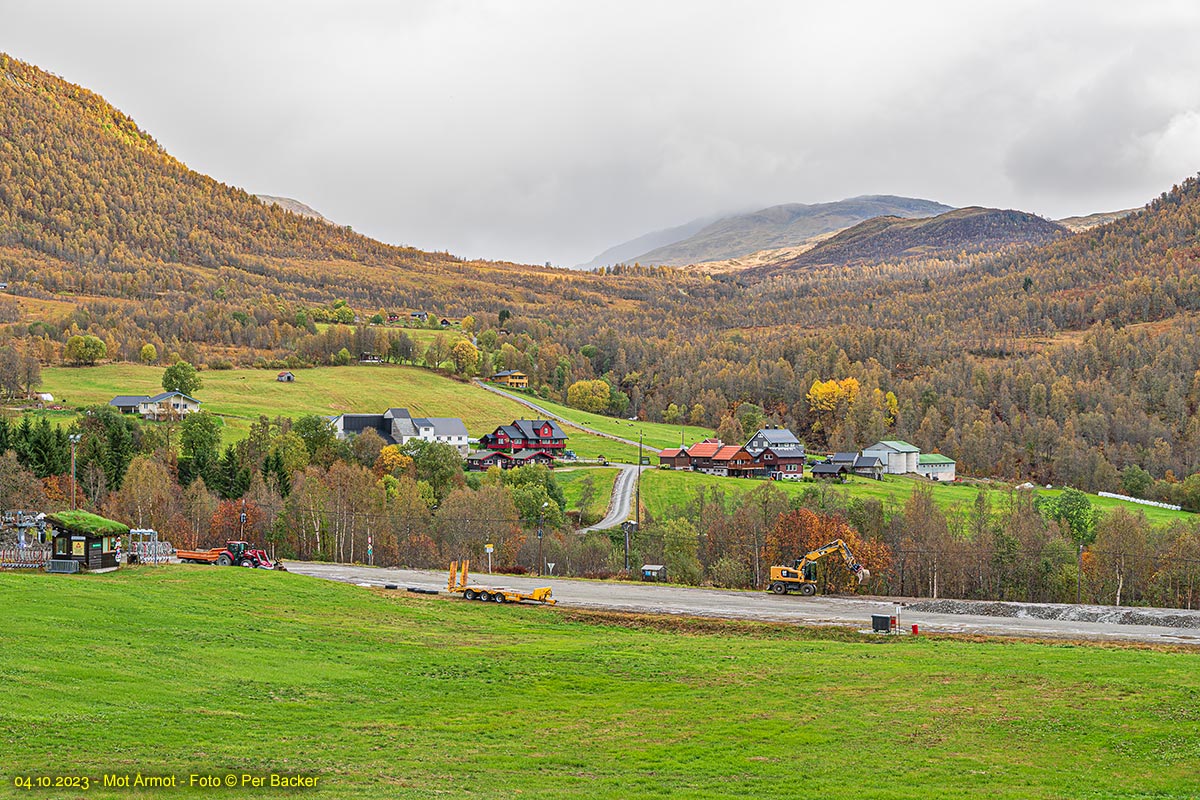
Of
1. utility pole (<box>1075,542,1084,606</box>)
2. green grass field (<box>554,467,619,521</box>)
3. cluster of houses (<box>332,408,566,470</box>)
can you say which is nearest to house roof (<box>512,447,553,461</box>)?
cluster of houses (<box>332,408,566,470</box>)

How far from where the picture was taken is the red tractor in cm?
5331

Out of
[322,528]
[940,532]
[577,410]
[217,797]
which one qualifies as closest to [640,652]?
[217,797]

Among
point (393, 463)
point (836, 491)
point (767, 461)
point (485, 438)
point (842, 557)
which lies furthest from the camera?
point (485, 438)

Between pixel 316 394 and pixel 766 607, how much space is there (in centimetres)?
10947

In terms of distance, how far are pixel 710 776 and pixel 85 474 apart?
8165 centimetres

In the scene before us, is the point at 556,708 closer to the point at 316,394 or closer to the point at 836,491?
the point at 836,491

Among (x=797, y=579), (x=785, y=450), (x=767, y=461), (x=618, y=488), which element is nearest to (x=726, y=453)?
(x=767, y=461)

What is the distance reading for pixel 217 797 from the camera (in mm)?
16312

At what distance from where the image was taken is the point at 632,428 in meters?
159

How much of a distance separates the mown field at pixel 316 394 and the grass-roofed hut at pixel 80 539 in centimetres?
6914

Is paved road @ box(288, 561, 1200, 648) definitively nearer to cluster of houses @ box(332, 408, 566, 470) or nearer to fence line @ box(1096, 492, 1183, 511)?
cluster of houses @ box(332, 408, 566, 470)

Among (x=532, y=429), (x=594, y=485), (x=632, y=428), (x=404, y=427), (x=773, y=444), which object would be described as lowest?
(x=594, y=485)

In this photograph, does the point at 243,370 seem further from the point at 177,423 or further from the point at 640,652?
the point at 640,652

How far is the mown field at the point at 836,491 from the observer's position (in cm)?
9831
